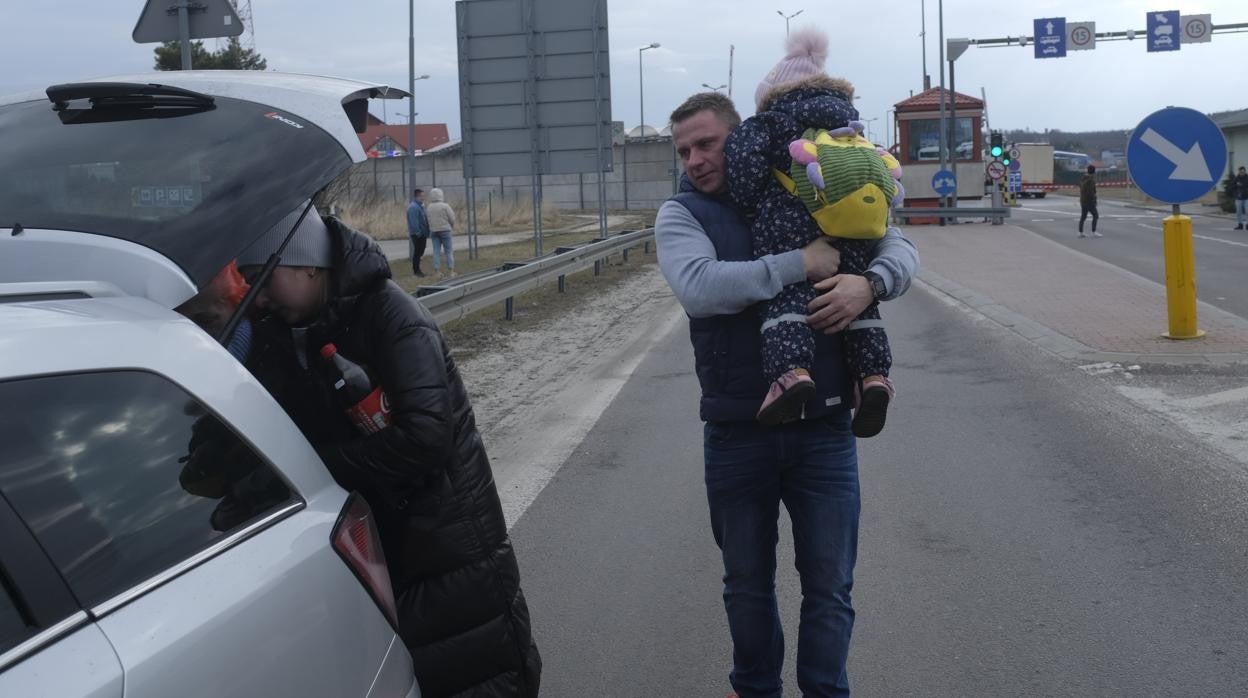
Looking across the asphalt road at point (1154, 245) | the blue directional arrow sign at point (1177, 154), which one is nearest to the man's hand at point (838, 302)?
the blue directional arrow sign at point (1177, 154)

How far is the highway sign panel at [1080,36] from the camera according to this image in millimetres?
45938

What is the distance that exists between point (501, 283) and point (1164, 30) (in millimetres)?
38589

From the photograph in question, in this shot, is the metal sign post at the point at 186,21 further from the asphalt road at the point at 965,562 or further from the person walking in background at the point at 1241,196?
the person walking in background at the point at 1241,196

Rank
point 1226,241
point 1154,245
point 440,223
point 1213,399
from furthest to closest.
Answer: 1. point 1226,241
2. point 1154,245
3. point 440,223
4. point 1213,399

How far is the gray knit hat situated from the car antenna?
0.04ft

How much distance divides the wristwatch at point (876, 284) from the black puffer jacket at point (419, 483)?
1.11 metres

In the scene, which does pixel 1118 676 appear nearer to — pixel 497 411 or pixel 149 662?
pixel 149 662

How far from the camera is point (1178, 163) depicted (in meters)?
11.0

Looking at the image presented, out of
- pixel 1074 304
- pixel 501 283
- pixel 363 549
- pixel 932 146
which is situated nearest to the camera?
pixel 363 549

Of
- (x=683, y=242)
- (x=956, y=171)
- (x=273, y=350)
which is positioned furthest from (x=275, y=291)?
(x=956, y=171)

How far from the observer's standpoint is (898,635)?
466 centimetres

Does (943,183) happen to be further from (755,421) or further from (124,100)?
(124,100)

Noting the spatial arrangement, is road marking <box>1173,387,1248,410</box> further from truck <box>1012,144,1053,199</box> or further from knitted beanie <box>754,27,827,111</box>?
truck <box>1012,144,1053,199</box>

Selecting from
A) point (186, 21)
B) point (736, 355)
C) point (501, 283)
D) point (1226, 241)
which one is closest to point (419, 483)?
point (736, 355)
